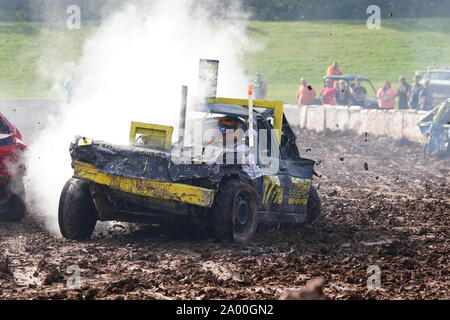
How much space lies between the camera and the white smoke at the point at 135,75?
1391 cm

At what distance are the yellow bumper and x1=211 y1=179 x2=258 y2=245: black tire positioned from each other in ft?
1.01

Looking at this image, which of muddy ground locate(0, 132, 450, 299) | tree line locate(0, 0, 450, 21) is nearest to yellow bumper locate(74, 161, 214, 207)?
muddy ground locate(0, 132, 450, 299)

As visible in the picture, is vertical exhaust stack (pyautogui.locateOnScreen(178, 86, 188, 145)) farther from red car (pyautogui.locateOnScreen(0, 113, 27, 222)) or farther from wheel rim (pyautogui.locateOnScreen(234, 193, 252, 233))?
red car (pyautogui.locateOnScreen(0, 113, 27, 222))

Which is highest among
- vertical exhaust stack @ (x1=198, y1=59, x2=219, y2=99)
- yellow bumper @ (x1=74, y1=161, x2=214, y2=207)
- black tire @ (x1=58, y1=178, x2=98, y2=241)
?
vertical exhaust stack @ (x1=198, y1=59, x2=219, y2=99)

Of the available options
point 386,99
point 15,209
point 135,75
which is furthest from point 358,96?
point 15,209

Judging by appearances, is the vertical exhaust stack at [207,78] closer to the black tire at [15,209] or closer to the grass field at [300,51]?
the black tire at [15,209]

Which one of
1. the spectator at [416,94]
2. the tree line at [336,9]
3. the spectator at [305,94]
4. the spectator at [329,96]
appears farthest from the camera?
the tree line at [336,9]

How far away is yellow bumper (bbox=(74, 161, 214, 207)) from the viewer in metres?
9.54

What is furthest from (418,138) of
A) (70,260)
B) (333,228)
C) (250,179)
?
(70,260)

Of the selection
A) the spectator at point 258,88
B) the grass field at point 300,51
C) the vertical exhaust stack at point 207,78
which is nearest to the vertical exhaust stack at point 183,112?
the vertical exhaust stack at point 207,78

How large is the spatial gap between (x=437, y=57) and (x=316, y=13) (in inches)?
325
